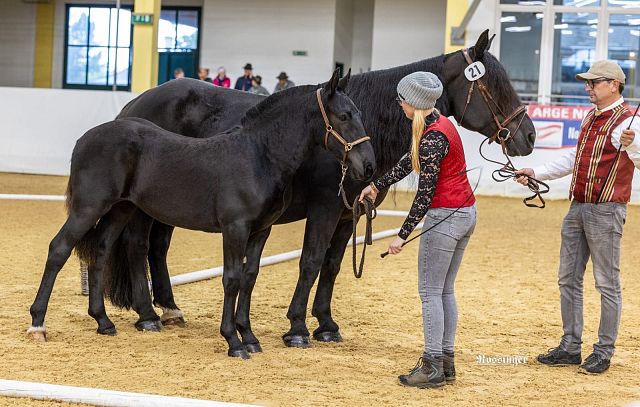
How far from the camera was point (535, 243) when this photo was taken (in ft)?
36.3

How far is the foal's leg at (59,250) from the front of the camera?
17.4 ft

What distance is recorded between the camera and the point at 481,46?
17.8 feet

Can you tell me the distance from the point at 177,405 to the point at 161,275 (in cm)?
260

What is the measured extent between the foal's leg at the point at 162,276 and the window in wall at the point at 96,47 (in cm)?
2016

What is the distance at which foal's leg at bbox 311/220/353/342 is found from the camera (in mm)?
5719

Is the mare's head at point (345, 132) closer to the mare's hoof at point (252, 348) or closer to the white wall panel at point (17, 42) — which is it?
the mare's hoof at point (252, 348)

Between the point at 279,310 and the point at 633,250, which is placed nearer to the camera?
the point at 279,310

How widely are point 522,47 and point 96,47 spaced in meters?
12.9

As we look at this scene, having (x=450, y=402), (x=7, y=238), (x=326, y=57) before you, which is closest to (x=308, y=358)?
(x=450, y=402)

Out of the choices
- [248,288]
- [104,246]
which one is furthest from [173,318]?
[248,288]

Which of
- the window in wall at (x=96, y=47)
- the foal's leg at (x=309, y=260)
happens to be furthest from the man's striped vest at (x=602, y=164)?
the window in wall at (x=96, y=47)

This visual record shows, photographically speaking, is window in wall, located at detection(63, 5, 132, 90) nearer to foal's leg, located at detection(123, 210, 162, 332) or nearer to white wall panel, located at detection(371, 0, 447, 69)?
white wall panel, located at detection(371, 0, 447, 69)

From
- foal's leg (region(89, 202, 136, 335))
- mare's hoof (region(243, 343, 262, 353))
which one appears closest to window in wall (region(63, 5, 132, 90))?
foal's leg (region(89, 202, 136, 335))

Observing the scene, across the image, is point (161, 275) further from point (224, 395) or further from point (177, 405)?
point (177, 405)
